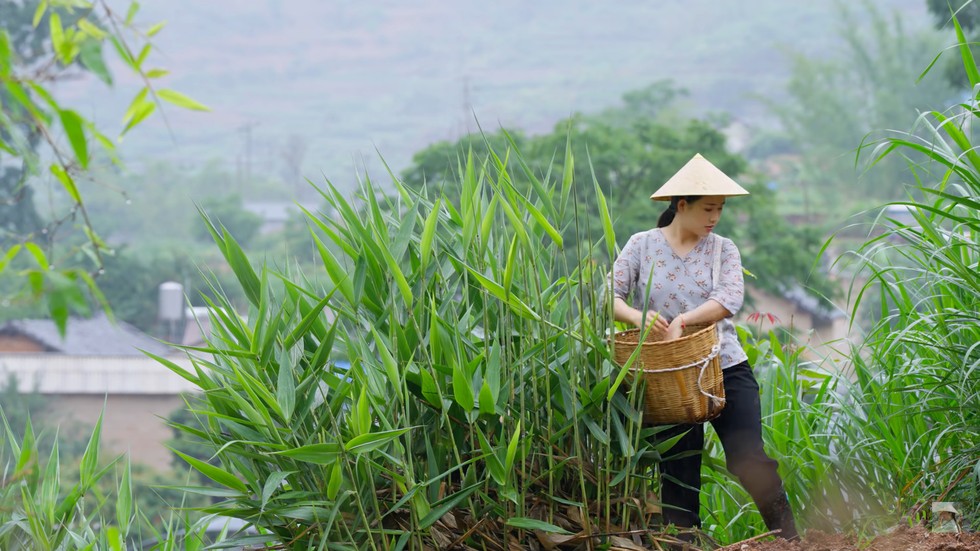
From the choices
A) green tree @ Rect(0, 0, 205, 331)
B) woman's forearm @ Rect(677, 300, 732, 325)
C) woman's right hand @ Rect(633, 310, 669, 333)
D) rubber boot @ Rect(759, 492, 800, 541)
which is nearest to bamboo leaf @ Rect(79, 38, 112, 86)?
green tree @ Rect(0, 0, 205, 331)

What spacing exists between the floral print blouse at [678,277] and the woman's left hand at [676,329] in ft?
0.50

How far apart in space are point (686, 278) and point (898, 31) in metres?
75.1

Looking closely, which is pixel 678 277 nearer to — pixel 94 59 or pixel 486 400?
pixel 486 400

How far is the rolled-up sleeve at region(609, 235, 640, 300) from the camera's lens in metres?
3.27

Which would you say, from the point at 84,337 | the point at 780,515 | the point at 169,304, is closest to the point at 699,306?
the point at 780,515

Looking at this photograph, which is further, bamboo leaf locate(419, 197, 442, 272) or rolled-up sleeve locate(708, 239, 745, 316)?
rolled-up sleeve locate(708, 239, 745, 316)

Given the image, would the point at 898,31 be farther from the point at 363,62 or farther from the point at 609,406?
the point at 609,406

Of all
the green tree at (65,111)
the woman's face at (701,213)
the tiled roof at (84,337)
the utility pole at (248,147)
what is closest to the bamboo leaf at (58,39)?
the green tree at (65,111)

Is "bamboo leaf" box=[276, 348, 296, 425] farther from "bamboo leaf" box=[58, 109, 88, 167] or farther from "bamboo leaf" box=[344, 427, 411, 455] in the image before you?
"bamboo leaf" box=[58, 109, 88, 167]

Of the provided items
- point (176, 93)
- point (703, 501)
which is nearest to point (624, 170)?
point (703, 501)

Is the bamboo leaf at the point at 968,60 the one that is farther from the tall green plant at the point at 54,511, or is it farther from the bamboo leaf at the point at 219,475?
the tall green plant at the point at 54,511

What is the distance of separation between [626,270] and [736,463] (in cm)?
64

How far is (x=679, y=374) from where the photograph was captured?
2.87m

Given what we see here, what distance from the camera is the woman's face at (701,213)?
318 centimetres
